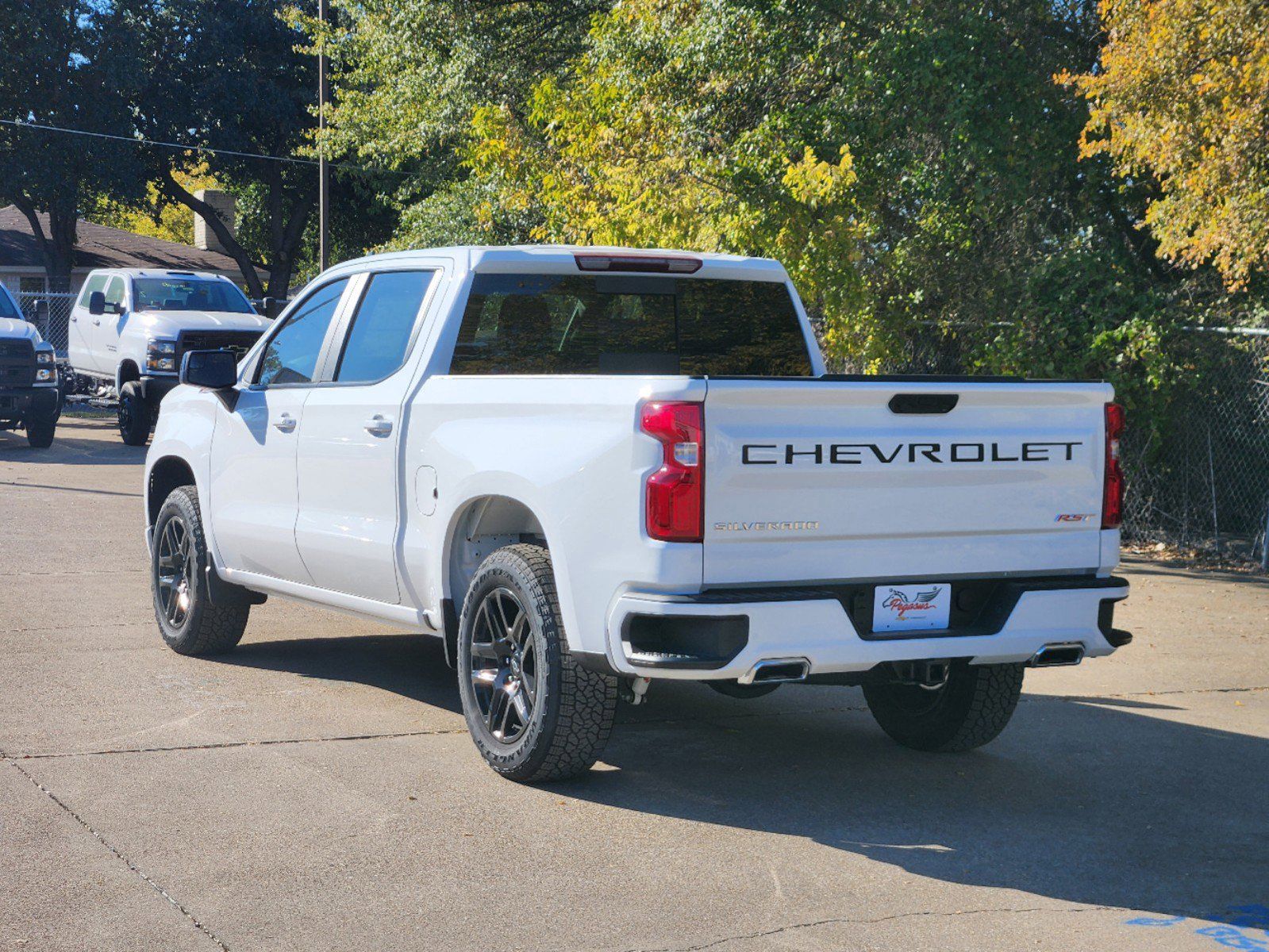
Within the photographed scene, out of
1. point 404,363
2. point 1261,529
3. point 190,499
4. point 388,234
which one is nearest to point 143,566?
point 190,499

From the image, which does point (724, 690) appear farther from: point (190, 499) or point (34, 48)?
point (34, 48)

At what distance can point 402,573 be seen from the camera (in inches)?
265

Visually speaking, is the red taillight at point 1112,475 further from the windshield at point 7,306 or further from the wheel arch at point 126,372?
the windshield at point 7,306

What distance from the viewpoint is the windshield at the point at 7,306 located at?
73.4 ft

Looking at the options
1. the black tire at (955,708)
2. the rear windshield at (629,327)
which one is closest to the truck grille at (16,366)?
the rear windshield at (629,327)

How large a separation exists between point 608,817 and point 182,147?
143 feet

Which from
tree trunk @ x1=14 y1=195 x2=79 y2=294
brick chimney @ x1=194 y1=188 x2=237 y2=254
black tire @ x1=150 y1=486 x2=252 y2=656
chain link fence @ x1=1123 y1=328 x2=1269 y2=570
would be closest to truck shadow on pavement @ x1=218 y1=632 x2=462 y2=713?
black tire @ x1=150 y1=486 x2=252 y2=656

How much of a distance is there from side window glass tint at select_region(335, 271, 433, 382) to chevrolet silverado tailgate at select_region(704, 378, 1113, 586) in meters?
2.19

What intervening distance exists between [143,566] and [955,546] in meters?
7.47

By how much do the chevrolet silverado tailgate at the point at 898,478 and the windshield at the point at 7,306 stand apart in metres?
19.3

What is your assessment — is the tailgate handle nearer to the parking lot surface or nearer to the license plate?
the license plate

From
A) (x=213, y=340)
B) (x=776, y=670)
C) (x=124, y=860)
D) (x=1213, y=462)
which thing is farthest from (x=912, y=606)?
(x=213, y=340)

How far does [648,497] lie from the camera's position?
530 centimetres

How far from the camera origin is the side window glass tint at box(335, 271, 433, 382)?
7.07 m
